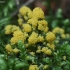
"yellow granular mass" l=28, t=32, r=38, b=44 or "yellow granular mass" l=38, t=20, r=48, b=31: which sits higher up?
"yellow granular mass" l=38, t=20, r=48, b=31

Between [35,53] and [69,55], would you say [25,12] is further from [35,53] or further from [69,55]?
[69,55]

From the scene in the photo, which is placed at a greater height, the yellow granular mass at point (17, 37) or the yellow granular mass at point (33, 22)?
the yellow granular mass at point (33, 22)

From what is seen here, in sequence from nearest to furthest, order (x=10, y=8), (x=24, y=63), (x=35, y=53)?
1. (x=24, y=63)
2. (x=35, y=53)
3. (x=10, y=8)

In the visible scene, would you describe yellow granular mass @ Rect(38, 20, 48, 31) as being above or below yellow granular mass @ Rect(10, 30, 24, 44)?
above

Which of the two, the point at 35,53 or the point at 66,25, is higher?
the point at 66,25

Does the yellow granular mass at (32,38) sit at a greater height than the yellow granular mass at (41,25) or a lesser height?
lesser

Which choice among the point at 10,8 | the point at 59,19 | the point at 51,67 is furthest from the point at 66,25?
the point at 51,67

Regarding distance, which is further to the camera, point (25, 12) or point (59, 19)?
point (59, 19)

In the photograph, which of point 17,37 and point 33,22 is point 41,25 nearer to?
point 33,22

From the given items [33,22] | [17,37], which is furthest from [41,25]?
[17,37]

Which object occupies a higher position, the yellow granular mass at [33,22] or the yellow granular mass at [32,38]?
the yellow granular mass at [33,22]

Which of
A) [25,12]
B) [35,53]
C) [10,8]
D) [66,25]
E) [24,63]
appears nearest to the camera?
[24,63]
